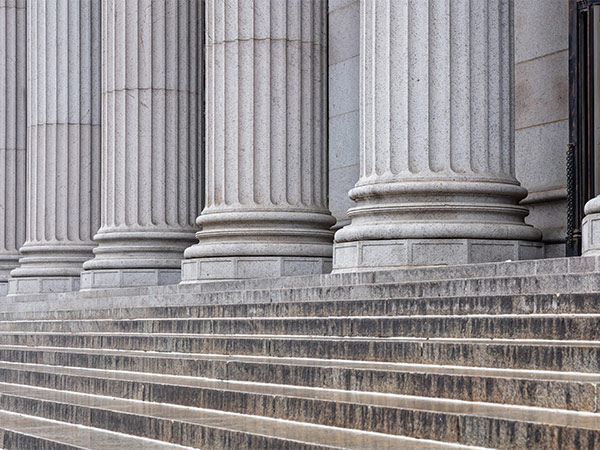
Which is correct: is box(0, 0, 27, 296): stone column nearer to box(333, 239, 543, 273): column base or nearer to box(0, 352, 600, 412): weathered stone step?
box(0, 352, 600, 412): weathered stone step

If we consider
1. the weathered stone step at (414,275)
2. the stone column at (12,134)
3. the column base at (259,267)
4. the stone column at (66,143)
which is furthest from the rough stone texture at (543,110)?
the stone column at (12,134)

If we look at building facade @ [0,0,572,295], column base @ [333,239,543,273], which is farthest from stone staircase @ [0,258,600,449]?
building facade @ [0,0,572,295]

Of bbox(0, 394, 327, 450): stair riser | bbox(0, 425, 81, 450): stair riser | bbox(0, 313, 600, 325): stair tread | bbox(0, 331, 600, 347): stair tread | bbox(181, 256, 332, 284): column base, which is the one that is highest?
bbox(181, 256, 332, 284): column base

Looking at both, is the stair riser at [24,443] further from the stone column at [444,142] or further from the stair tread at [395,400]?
the stone column at [444,142]

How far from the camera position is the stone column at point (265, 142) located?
85.8 ft

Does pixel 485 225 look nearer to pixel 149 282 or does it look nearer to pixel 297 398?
pixel 297 398

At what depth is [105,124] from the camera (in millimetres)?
32375

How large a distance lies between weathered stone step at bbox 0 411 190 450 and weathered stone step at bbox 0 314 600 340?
327cm

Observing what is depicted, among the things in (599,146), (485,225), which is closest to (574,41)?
(599,146)

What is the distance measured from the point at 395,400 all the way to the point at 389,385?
27.5 inches

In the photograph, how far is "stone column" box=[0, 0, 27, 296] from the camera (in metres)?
42.8

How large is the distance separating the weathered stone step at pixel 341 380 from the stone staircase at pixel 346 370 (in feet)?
0.07

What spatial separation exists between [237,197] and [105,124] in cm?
744

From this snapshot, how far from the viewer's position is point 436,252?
19.8 meters
